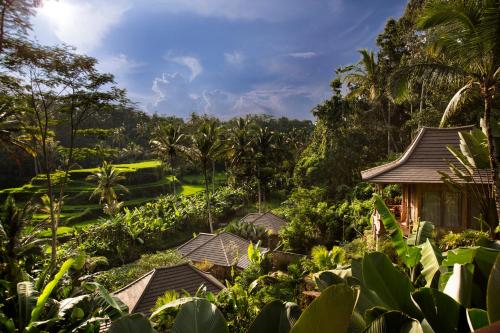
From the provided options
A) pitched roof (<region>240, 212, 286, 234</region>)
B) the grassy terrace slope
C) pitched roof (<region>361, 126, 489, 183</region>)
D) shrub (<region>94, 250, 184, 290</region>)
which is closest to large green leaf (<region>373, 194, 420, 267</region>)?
pitched roof (<region>361, 126, 489, 183</region>)

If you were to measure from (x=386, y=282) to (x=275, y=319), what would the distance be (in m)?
0.91

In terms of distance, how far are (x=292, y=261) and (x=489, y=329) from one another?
15.3 m

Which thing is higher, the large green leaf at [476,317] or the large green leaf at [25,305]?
the large green leaf at [476,317]

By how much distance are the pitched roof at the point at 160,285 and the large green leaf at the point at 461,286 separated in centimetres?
879

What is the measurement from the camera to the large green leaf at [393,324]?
4.74 ft

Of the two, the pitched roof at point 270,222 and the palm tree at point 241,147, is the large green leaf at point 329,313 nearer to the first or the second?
the pitched roof at point 270,222

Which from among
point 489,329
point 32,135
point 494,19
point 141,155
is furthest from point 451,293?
point 141,155

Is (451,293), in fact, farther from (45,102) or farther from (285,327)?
(45,102)

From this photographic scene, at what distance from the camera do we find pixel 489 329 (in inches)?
30.9

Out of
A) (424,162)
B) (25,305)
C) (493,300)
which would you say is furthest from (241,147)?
(493,300)

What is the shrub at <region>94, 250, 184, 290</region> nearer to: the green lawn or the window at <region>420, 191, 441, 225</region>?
the window at <region>420, 191, 441, 225</region>

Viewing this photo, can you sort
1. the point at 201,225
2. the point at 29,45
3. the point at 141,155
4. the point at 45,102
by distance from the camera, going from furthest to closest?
1. the point at 141,155
2. the point at 201,225
3. the point at 45,102
4. the point at 29,45

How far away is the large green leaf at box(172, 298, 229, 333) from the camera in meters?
1.80

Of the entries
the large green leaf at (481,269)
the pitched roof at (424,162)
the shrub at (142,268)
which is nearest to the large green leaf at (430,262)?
the large green leaf at (481,269)
